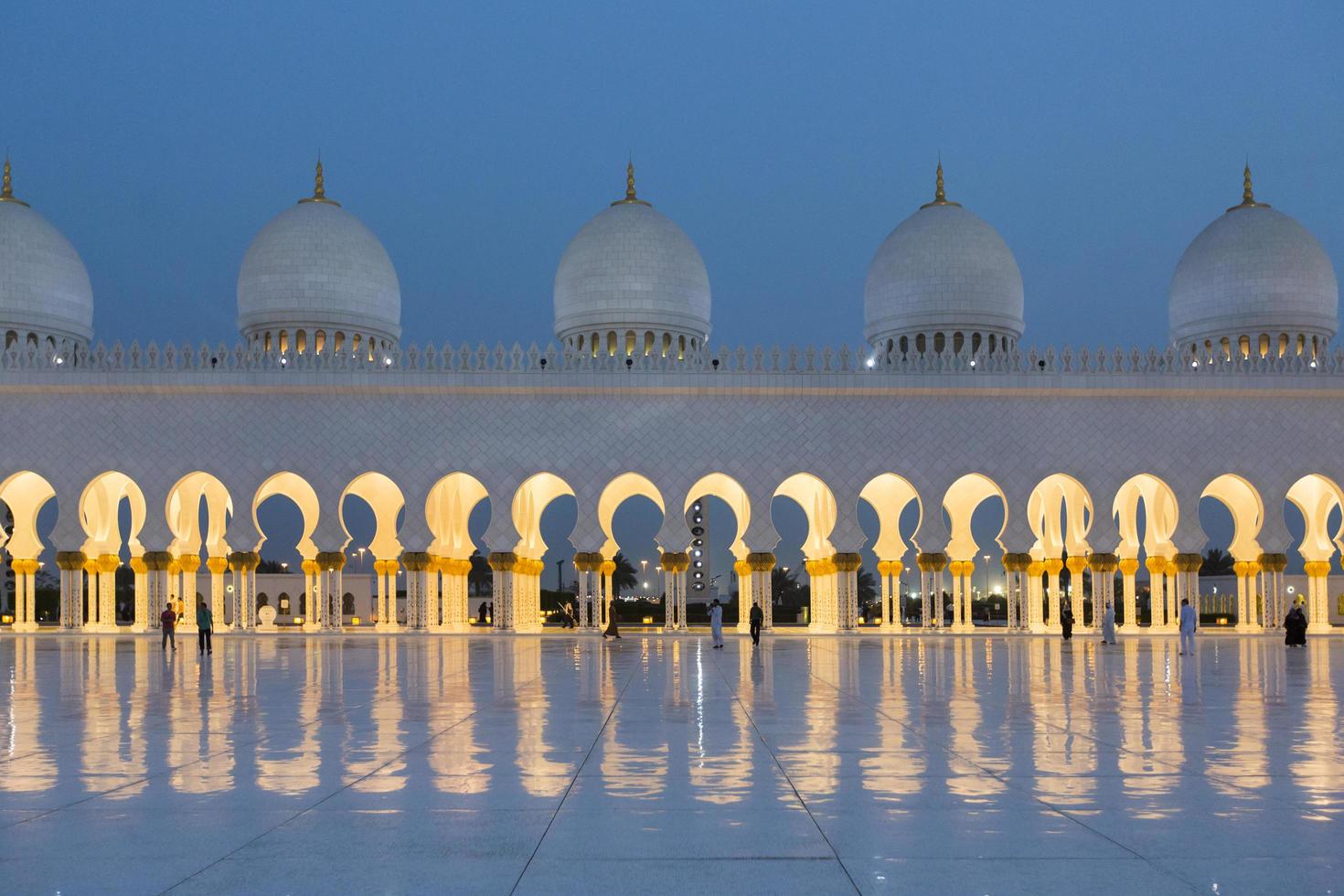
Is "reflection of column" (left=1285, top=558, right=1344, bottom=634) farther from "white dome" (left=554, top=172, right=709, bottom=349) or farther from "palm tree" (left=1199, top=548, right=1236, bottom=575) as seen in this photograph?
"palm tree" (left=1199, top=548, right=1236, bottom=575)

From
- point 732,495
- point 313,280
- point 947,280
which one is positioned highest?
point 313,280

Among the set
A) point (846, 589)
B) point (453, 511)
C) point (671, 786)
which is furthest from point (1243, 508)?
point (671, 786)

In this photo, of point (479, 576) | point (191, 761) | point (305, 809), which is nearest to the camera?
point (305, 809)

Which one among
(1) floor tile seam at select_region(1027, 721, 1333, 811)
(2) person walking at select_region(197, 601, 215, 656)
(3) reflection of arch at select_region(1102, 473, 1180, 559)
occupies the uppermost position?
Result: (3) reflection of arch at select_region(1102, 473, 1180, 559)

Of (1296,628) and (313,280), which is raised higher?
(313,280)

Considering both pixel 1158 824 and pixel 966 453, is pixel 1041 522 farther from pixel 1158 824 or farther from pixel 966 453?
pixel 1158 824

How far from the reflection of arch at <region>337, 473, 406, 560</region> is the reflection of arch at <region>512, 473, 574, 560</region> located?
1.71 metres

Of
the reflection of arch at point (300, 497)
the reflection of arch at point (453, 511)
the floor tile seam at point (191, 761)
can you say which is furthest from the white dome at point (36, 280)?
the floor tile seam at point (191, 761)

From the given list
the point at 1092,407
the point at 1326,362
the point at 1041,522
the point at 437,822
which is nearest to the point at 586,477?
the point at 1092,407

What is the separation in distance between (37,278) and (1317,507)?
20.7m

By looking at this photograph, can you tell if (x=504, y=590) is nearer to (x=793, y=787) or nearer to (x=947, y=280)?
(x=947, y=280)

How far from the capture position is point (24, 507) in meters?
21.6

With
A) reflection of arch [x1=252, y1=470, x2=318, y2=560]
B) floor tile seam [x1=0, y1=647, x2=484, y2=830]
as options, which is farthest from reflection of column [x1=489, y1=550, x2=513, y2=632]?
floor tile seam [x1=0, y1=647, x2=484, y2=830]

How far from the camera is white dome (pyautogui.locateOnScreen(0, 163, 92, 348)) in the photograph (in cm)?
2269
